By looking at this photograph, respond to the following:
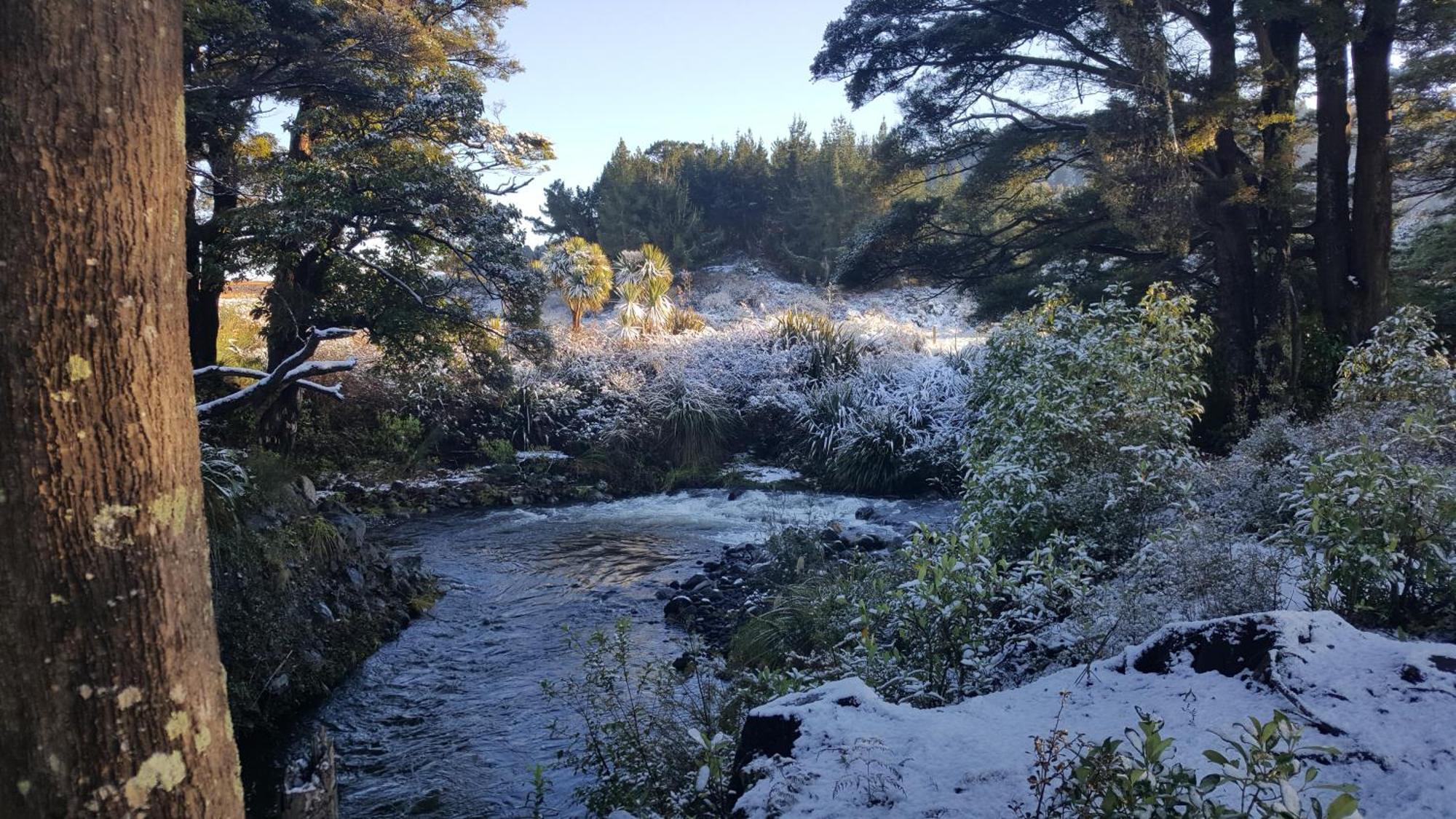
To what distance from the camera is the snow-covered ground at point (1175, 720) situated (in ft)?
6.45

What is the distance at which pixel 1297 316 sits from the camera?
9.33m

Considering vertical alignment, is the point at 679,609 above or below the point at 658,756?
below

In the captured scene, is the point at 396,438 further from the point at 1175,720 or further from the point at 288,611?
the point at 1175,720

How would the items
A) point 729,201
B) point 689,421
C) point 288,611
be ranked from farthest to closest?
point 729,201, point 689,421, point 288,611

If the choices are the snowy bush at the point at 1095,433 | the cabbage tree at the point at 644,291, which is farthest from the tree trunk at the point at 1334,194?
the cabbage tree at the point at 644,291

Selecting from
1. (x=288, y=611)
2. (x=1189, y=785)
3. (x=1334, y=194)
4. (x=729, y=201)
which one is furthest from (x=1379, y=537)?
(x=729, y=201)

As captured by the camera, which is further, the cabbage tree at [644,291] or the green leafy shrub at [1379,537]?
the cabbage tree at [644,291]

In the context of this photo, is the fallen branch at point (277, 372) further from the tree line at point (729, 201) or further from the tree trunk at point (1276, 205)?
the tree line at point (729, 201)

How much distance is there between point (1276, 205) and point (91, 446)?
1089cm

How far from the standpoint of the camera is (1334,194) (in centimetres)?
955

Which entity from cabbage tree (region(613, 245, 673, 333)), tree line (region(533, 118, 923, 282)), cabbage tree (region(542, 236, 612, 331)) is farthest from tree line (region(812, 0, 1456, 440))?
tree line (region(533, 118, 923, 282))

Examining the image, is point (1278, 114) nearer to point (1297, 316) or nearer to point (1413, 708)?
point (1297, 316)

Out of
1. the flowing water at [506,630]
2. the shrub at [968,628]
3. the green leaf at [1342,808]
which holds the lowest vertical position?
the flowing water at [506,630]

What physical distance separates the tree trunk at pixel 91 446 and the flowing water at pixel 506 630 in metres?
2.94
